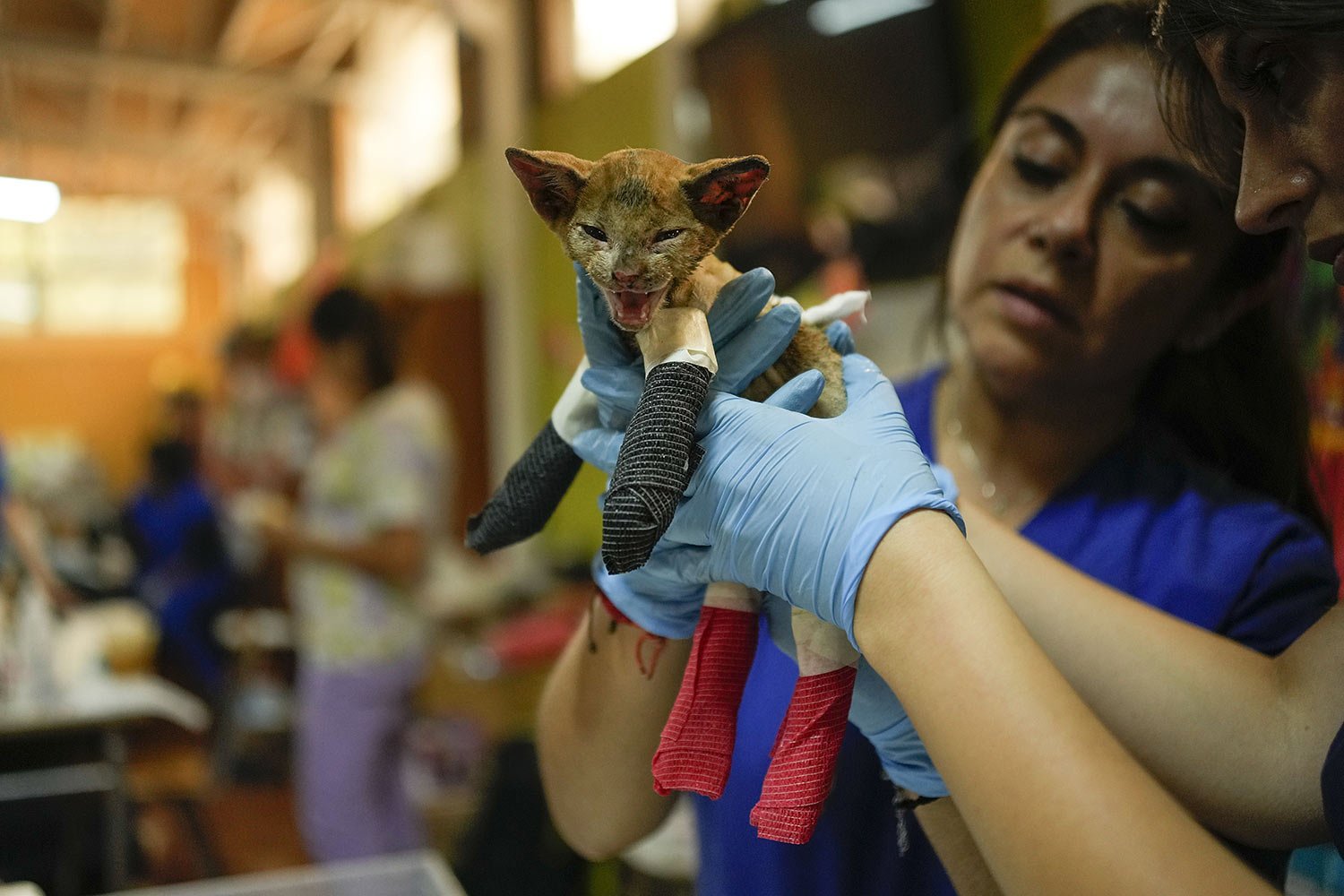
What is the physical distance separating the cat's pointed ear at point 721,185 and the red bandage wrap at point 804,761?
10.1 inches

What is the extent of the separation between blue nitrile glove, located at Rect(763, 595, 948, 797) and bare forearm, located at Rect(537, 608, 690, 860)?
0.10m

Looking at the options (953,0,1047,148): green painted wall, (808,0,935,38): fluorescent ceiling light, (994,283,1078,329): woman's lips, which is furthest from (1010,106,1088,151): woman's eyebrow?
(808,0,935,38): fluorescent ceiling light

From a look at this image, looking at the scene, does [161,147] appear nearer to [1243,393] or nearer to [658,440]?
[658,440]

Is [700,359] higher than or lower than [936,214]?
lower

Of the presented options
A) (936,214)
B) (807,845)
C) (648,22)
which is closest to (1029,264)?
(807,845)

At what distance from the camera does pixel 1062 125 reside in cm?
76

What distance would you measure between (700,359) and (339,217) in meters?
1.81

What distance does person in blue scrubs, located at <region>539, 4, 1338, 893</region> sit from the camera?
Result: 74 centimetres

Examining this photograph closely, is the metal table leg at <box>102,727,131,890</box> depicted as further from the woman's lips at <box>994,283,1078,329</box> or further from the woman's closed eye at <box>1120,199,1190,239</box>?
the woman's closed eye at <box>1120,199,1190,239</box>

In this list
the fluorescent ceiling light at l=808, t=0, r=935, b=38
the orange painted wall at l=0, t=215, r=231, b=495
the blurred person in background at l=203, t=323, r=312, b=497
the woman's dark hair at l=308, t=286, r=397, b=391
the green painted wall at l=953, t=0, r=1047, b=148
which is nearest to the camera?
the orange painted wall at l=0, t=215, r=231, b=495

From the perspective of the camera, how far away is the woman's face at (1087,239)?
0.73 meters

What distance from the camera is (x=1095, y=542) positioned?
878 millimetres

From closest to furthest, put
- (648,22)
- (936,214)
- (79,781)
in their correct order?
(648,22) → (79,781) → (936,214)

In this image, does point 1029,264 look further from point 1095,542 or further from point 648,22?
point 648,22
